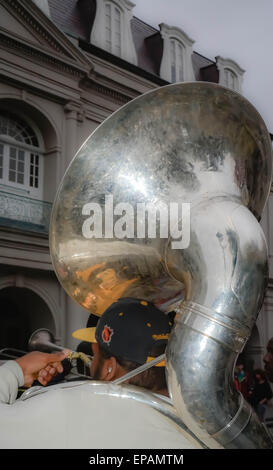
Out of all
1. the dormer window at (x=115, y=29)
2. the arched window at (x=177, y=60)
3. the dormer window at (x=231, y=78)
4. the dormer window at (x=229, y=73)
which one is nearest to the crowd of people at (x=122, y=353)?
the dormer window at (x=115, y=29)

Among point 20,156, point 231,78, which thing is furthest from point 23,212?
point 231,78

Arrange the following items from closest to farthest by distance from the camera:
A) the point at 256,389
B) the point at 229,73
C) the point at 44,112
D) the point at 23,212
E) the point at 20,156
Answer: the point at 256,389, the point at 23,212, the point at 44,112, the point at 20,156, the point at 229,73

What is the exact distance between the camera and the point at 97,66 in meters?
9.95

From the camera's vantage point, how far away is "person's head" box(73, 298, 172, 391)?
131cm

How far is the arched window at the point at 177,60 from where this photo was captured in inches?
482

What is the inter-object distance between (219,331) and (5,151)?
27.4 feet

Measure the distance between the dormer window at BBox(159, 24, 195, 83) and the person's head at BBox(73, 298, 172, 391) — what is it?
1110 centimetres

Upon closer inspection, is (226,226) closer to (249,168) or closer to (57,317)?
(249,168)

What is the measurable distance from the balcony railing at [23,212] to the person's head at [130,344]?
6.78 m

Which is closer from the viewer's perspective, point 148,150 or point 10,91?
point 148,150

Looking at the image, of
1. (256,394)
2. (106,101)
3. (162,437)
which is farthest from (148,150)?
(106,101)

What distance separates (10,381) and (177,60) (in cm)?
1214

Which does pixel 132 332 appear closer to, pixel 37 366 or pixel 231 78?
pixel 37 366

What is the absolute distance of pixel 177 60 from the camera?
40.8ft
